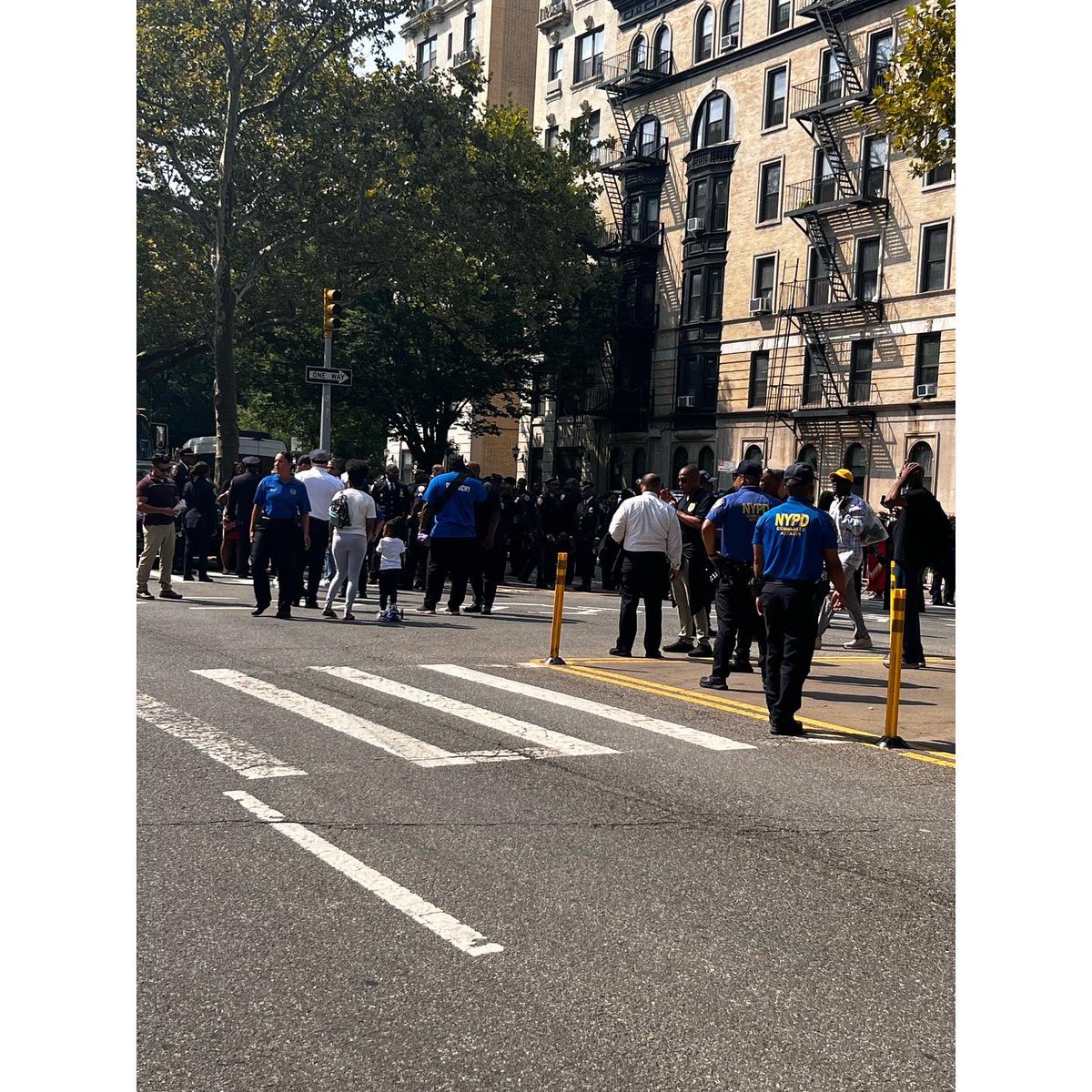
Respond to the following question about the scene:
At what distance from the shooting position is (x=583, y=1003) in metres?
4.21

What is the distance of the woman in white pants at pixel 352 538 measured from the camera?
619 inches

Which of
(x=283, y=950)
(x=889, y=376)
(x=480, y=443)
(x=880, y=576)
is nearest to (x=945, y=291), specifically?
(x=889, y=376)

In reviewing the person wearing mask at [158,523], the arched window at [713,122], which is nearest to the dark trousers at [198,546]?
the person wearing mask at [158,523]

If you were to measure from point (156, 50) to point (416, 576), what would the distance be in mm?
14736

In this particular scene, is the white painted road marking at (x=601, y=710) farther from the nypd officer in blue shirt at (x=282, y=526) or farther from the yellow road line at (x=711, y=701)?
the nypd officer in blue shirt at (x=282, y=526)

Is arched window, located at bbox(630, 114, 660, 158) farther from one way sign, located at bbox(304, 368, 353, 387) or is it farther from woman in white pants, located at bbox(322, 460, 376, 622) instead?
woman in white pants, located at bbox(322, 460, 376, 622)

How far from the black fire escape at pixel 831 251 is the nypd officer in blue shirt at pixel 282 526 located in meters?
27.4

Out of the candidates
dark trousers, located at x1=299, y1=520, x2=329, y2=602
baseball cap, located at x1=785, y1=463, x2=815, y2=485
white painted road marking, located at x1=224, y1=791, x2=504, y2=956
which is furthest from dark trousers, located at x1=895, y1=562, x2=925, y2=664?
white painted road marking, located at x1=224, y1=791, x2=504, y2=956

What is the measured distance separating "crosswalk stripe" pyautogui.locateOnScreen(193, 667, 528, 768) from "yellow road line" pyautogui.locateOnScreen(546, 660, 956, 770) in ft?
8.36

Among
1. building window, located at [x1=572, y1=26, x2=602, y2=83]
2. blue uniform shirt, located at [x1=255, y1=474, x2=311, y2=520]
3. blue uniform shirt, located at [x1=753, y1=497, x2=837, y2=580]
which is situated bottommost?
blue uniform shirt, located at [x1=753, y1=497, x2=837, y2=580]

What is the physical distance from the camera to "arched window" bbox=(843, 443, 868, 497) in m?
40.4

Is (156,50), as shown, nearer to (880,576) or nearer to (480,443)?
(880,576)

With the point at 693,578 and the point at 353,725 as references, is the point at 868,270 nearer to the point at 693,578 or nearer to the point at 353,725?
the point at 693,578
